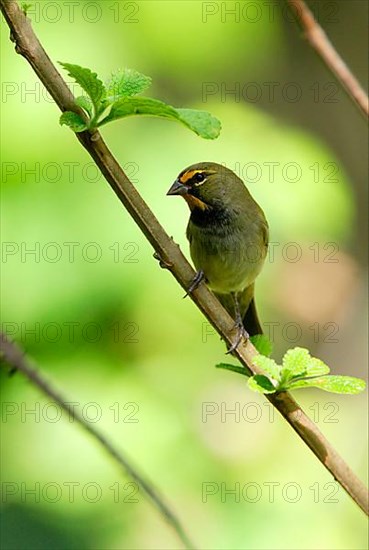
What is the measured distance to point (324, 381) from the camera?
4.00ft

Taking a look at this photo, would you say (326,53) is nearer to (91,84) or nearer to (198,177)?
(91,84)

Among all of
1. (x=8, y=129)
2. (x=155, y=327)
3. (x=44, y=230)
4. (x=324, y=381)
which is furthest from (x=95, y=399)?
(x=324, y=381)

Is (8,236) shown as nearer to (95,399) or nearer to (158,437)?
(95,399)

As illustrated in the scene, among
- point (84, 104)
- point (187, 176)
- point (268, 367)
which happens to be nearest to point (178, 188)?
point (187, 176)

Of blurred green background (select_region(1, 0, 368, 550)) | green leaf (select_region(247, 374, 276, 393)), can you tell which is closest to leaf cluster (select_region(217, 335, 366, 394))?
green leaf (select_region(247, 374, 276, 393))

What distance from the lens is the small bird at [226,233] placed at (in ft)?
9.12

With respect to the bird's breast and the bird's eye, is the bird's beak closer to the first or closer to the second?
the bird's eye

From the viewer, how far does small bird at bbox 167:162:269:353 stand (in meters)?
2.78

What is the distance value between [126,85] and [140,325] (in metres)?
2.02

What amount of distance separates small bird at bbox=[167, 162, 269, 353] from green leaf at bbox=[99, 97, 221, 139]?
1.60 meters

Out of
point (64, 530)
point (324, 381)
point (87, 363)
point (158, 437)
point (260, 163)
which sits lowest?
point (64, 530)

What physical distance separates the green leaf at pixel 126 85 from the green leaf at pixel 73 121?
7 cm

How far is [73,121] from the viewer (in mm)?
1026

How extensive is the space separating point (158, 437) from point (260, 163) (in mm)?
989
